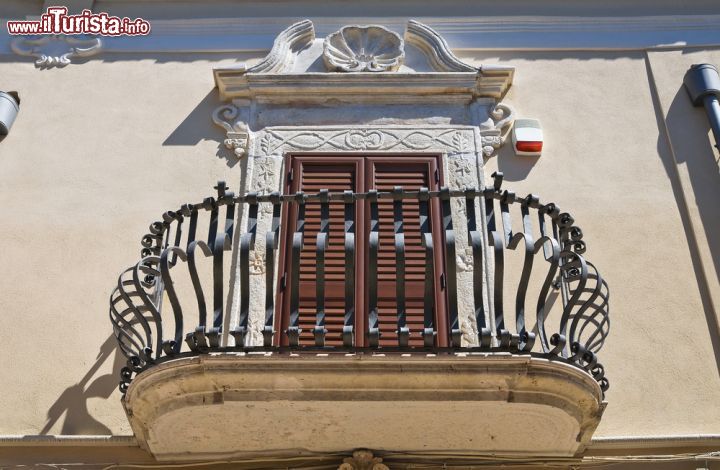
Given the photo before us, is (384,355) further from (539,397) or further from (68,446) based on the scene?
(68,446)

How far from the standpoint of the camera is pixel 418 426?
5.82 m

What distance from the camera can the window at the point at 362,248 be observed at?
255 inches

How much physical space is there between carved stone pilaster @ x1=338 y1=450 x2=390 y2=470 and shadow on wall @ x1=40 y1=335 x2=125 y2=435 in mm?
1417

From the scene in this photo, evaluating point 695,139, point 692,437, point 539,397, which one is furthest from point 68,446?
point 695,139

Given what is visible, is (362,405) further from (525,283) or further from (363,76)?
(363,76)

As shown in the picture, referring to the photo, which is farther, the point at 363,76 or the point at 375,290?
the point at 363,76

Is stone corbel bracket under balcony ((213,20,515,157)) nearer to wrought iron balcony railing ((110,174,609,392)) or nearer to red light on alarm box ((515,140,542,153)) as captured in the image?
red light on alarm box ((515,140,542,153))

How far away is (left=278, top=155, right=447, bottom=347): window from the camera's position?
6477 mm

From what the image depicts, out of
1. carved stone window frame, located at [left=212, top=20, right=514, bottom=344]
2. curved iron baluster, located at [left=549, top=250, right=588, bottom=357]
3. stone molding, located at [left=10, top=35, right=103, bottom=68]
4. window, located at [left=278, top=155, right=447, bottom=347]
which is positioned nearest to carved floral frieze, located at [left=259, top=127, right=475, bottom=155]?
carved stone window frame, located at [left=212, top=20, right=514, bottom=344]

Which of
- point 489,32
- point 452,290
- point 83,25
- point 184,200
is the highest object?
point 83,25

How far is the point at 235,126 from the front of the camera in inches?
304

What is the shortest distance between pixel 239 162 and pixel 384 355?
2544mm

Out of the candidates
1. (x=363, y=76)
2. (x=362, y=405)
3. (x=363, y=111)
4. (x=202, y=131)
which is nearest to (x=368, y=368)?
(x=362, y=405)

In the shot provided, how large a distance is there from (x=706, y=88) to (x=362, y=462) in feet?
12.8
